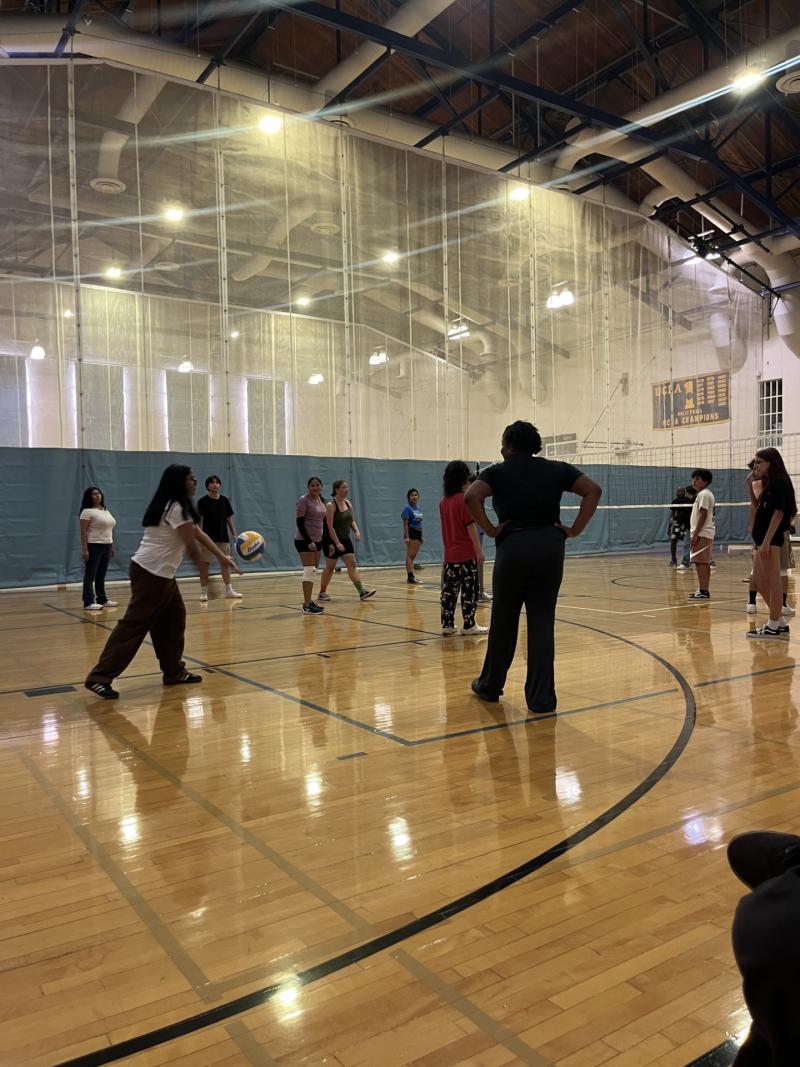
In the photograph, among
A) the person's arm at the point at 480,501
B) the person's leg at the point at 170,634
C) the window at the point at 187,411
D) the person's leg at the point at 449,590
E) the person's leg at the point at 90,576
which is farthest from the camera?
the window at the point at 187,411

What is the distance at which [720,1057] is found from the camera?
5.31 feet

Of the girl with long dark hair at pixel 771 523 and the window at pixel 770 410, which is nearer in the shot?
the girl with long dark hair at pixel 771 523

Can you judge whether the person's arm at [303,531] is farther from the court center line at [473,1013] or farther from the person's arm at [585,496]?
the court center line at [473,1013]

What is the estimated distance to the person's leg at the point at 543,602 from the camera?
14.4ft

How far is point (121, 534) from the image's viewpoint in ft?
43.8

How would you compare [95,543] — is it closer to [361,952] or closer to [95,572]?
[95,572]

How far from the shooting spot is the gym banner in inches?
838

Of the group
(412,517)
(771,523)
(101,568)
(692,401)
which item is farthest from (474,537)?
(692,401)

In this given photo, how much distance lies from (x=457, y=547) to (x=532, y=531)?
2.48 meters

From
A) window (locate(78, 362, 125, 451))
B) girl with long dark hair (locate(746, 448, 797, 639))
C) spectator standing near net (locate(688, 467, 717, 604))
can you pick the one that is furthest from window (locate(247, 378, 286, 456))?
girl with long dark hair (locate(746, 448, 797, 639))

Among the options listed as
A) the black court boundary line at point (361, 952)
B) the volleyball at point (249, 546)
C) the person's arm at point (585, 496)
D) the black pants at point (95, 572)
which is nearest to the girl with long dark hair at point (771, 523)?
the person's arm at point (585, 496)

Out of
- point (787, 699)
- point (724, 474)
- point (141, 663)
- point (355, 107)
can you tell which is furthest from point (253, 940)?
point (724, 474)

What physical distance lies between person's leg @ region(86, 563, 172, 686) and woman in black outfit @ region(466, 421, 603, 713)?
2112 mm

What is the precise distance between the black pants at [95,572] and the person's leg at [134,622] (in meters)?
4.77
